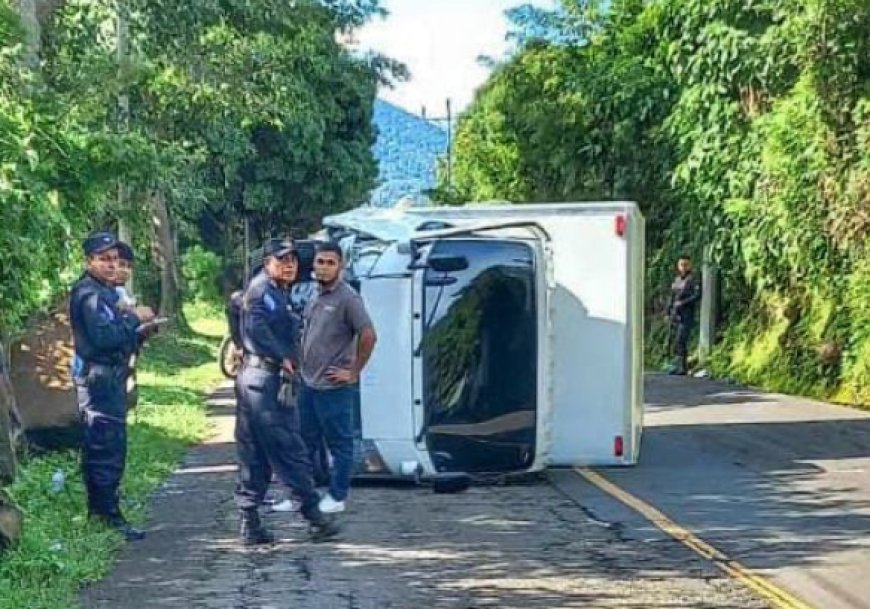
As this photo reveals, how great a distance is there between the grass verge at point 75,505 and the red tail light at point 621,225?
446cm

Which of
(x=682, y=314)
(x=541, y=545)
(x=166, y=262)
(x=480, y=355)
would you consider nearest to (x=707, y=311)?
(x=682, y=314)

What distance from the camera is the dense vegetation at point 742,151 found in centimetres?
2066

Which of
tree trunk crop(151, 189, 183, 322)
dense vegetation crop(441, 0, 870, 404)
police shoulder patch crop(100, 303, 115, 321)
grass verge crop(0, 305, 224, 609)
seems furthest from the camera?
tree trunk crop(151, 189, 183, 322)

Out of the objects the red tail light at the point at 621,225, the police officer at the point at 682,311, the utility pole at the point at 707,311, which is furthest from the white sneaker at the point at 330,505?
the utility pole at the point at 707,311

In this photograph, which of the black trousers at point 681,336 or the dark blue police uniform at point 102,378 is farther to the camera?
the black trousers at point 681,336

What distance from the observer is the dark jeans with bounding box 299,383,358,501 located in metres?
11.4

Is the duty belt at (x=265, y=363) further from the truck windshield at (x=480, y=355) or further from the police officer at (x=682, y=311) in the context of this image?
the police officer at (x=682, y=311)

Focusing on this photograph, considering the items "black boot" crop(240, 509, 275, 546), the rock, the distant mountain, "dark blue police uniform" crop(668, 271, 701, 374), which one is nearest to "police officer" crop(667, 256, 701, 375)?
"dark blue police uniform" crop(668, 271, 701, 374)

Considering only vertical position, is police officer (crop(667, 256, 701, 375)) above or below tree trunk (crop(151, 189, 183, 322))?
below

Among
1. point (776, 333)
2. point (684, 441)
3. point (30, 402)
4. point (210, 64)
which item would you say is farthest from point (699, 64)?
point (30, 402)

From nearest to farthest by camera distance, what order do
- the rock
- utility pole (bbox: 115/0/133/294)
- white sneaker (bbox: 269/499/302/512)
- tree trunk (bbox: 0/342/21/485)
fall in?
white sneaker (bbox: 269/499/302/512), tree trunk (bbox: 0/342/21/485), the rock, utility pole (bbox: 115/0/133/294)

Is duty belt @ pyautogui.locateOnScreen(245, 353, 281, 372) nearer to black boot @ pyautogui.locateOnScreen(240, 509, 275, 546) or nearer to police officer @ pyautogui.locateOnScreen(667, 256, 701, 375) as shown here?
black boot @ pyautogui.locateOnScreen(240, 509, 275, 546)

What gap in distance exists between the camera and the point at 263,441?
10367mm

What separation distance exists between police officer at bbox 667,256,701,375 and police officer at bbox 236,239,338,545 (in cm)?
1637
